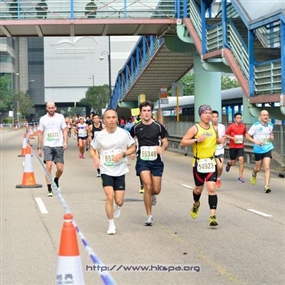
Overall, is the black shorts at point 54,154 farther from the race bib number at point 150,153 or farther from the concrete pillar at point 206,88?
the concrete pillar at point 206,88

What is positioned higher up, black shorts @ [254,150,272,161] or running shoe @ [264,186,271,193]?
black shorts @ [254,150,272,161]

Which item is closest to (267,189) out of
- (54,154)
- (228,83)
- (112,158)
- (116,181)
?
(54,154)

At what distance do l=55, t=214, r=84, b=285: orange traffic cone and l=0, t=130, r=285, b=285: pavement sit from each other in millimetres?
962

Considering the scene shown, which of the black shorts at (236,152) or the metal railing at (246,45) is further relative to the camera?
the metal railing at (246,45)

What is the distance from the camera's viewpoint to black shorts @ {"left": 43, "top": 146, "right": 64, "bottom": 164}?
43.6 ft

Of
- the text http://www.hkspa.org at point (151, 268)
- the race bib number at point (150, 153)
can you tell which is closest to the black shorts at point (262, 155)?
the race bib number at point (150, 153)

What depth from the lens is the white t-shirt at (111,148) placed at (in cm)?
909

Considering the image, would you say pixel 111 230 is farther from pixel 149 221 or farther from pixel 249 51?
pixel 249 51

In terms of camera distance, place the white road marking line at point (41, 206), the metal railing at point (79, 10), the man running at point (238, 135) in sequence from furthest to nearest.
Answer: the metal railing at point (79, 10)
the man running at point (238, 135)
the white road marking line at point (41, 206)

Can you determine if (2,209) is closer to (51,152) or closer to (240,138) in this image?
(51,152)

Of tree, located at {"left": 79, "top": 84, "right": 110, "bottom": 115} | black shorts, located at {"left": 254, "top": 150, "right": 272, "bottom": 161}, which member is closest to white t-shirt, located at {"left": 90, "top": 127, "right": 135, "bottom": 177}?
black shorts, located at {"left": 254, "top": 150, "right": 272, "bottom": 161}

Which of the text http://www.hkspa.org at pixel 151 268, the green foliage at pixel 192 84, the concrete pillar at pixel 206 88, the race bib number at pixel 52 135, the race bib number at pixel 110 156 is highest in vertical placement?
the green foliage at pixel 192 84

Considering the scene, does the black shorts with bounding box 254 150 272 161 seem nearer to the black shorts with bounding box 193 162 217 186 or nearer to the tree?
the black shorts with bounding box 193 162 217 186

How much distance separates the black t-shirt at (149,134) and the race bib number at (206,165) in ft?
2.25
